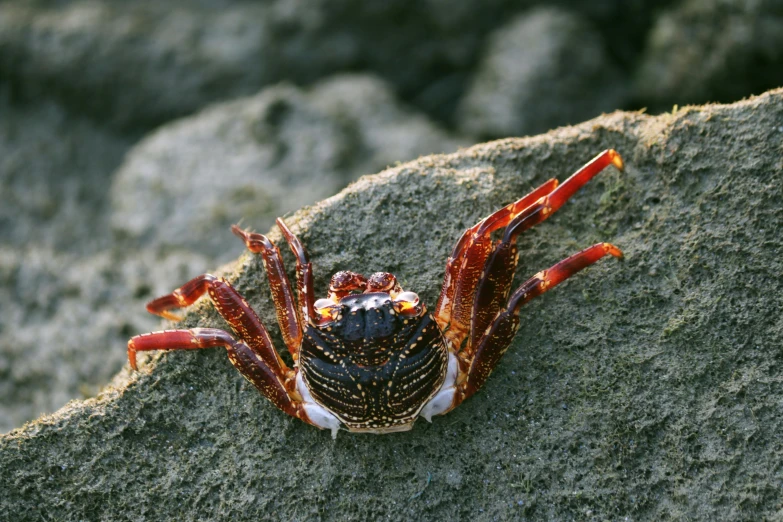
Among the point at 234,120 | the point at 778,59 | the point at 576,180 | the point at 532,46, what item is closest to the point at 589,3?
the point at 532,46

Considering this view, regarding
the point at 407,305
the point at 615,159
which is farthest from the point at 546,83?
the point at 407,305

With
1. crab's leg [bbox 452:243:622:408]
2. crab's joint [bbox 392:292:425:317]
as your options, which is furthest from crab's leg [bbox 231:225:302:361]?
crab's leg [bbox 452:243:622:408]

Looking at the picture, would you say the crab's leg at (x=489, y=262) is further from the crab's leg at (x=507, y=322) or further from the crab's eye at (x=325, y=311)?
the crab's eye at (x=325, y=311)

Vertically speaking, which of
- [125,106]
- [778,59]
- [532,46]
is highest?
[125,106]

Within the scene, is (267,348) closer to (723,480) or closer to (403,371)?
(403,371)

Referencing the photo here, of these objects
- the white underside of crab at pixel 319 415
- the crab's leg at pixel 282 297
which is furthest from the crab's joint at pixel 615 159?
the white underside of crab at pixel 319 415

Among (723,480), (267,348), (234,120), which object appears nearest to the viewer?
(723,480)

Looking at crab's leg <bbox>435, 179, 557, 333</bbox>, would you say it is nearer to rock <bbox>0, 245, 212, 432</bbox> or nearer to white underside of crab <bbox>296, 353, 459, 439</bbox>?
white underside of crab <bbox>296, 353, 459, 439</bbox>
